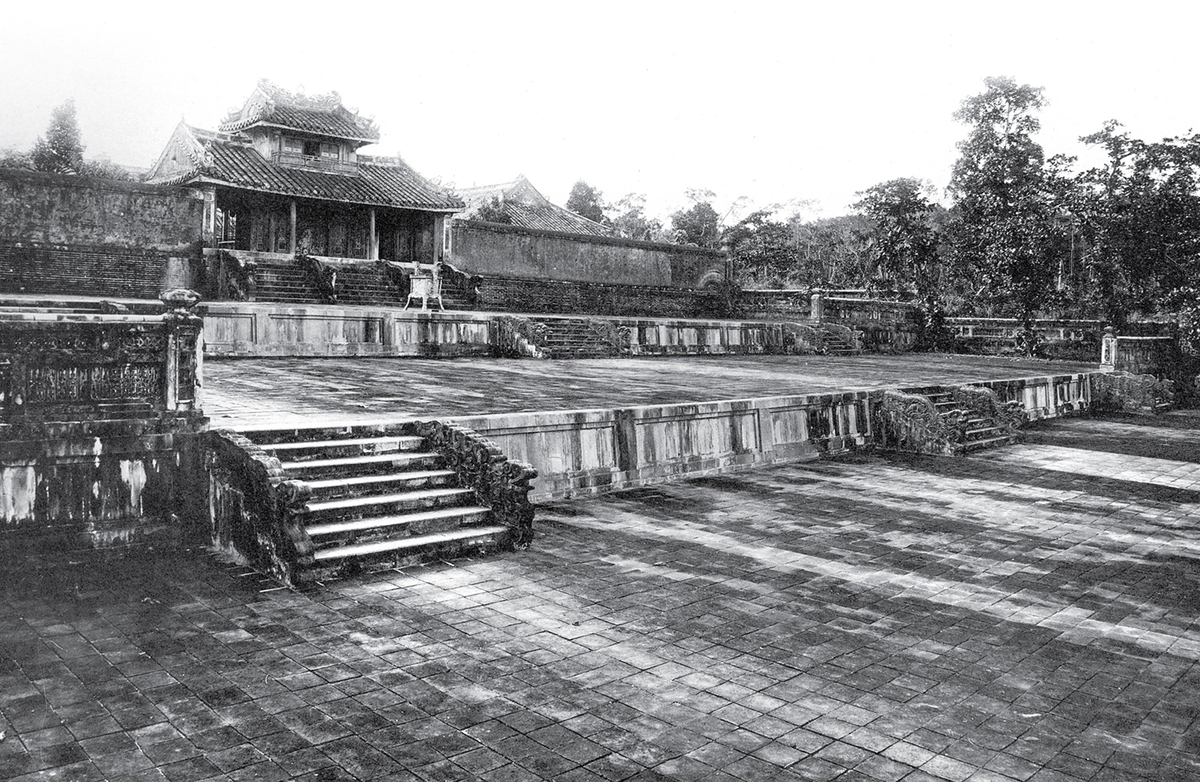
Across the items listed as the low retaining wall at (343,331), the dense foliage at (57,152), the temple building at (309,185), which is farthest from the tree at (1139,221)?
the dense foliage at (57,152)

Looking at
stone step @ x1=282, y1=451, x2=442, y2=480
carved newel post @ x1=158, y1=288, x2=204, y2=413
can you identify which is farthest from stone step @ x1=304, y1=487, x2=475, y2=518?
carved newel post @ x1=158, y1=288, x2=204, y2=413

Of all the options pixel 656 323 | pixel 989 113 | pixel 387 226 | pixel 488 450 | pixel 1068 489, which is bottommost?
pixel 1068 489

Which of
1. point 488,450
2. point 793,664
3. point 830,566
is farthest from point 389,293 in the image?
point 793,664

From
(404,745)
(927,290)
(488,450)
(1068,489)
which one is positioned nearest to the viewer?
(404,745)

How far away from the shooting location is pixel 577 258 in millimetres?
29594

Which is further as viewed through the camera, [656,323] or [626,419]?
[656,323]

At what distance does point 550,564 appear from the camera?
657 cm

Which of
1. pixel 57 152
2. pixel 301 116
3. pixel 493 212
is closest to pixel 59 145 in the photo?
pixel 57 152

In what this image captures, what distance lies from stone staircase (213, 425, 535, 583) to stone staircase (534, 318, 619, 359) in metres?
10.7

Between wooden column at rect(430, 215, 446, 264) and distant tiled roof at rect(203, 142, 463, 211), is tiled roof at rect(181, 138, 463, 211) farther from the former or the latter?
wooden column at rect(430, 215, 446, 264)

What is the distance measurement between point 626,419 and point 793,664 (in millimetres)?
4788

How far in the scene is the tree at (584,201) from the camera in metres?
45.5

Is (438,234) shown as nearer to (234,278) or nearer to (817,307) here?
(234,278)

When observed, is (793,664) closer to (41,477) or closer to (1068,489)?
(41,477)
